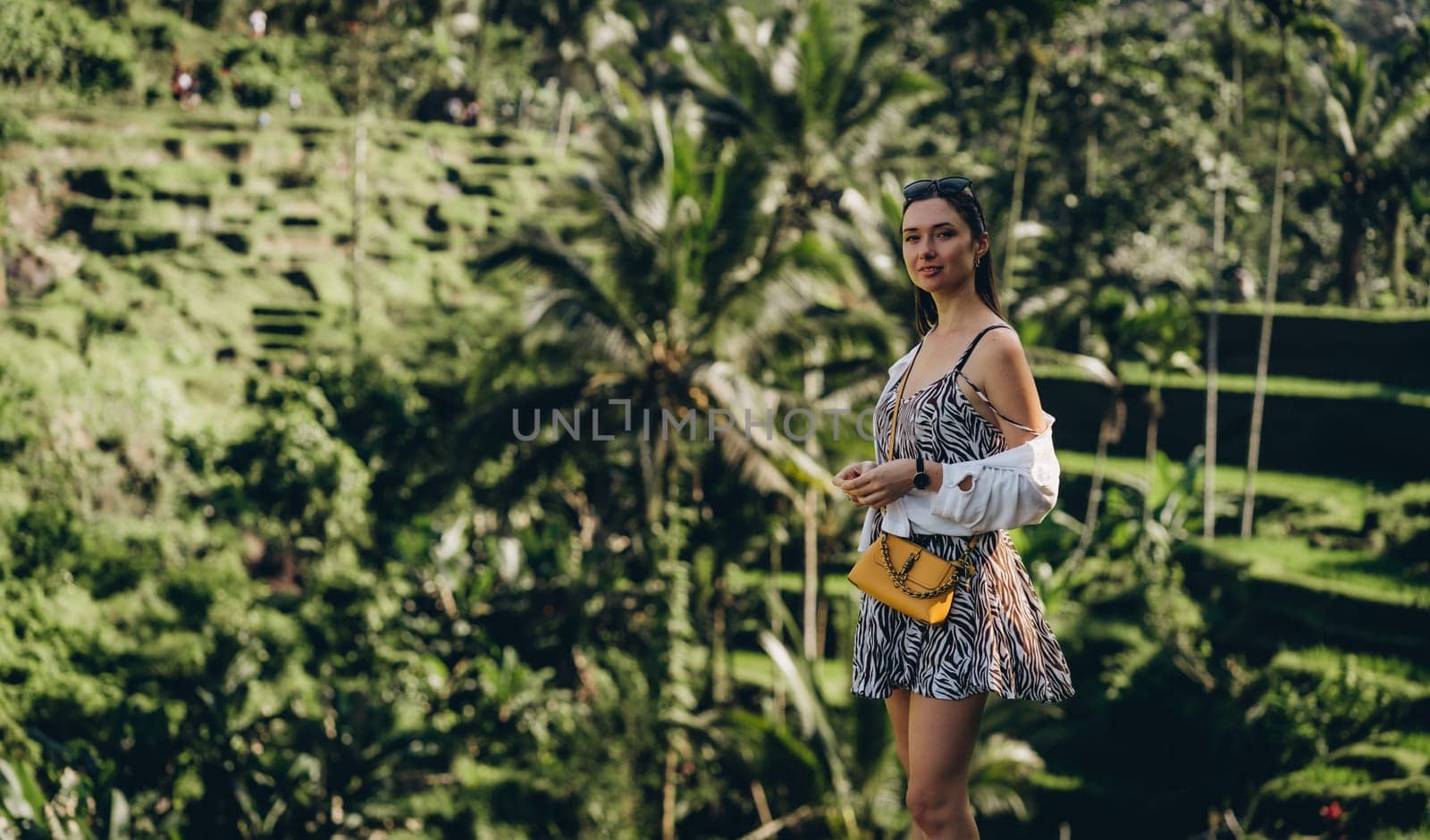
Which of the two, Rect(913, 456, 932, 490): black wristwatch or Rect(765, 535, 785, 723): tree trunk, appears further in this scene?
Rect(765, 535, 785, 723): tree trunk

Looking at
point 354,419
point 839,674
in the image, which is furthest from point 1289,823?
point 354,419

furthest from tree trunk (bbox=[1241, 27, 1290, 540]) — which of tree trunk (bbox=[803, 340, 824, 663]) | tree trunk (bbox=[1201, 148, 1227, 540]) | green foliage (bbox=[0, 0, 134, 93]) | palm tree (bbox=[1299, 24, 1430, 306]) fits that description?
green foliage (bbox=[0, 0, 134, 93])

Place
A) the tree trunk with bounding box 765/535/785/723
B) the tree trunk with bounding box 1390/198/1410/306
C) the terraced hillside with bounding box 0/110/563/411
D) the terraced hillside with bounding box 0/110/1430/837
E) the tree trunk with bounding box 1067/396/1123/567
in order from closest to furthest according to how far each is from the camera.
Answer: the terraced hillside with bounding box 0/110/1430/837, the tree trunk with bounding box 765/535/785/723, the tree trunk with bounding box 1067/396/1123/567, the terraced hillside with bounding box 0/110/563/411, the tree trunk with bounding box 1390/198/1410/306

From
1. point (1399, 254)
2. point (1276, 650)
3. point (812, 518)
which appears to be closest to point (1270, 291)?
point (1399, 254)

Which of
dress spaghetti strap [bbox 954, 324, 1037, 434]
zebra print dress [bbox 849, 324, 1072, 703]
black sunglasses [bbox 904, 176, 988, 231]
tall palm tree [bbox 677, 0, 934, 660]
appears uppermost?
tall palm tree [bbox 677, 0, 934, 660]

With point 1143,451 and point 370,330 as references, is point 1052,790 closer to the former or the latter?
point 1143,451

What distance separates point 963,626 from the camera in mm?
2258

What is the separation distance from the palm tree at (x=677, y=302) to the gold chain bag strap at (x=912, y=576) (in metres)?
8.13

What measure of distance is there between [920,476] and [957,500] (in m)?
0.07

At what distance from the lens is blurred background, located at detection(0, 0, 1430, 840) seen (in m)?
11.9

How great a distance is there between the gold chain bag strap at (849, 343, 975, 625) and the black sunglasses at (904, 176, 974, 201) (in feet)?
1.96

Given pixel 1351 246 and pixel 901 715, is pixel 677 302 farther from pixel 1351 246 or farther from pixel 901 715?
pixel 1351 246

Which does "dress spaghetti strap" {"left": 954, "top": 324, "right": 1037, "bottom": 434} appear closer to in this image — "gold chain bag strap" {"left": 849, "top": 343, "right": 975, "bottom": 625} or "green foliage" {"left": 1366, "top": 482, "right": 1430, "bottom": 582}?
"gold chain bag strap" {"left": 849, "top": 343, "right": 975, "bottom": 625}

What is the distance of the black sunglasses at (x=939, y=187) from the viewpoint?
2287 mm
